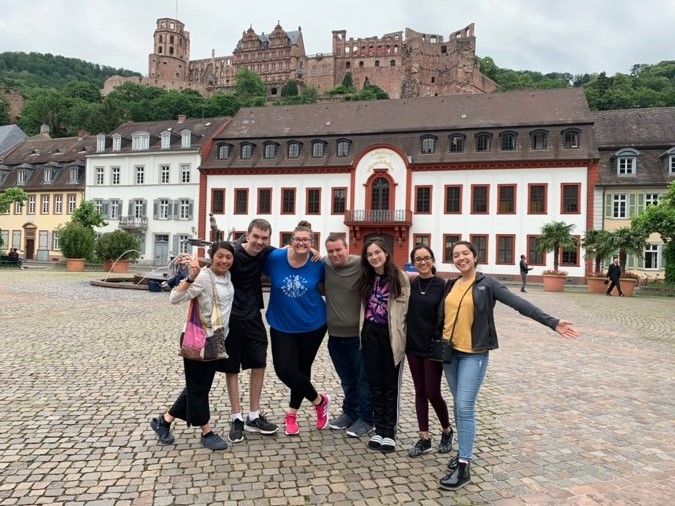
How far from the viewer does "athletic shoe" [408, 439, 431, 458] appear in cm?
464

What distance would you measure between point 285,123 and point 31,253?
25.1m

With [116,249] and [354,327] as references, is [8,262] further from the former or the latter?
[354,327]

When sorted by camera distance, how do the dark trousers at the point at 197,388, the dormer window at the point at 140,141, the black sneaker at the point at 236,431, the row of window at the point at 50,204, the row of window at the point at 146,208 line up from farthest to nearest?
the row of window at the point at 50,204 → the dormer window at the point at 140,141 → the row of window at the point at 146,208 → the black sneaker at the point at 236,431 → the dark trousers at the point at 197,388

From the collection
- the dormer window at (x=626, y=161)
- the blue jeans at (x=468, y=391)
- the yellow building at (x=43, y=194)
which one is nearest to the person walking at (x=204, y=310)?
the blue jeans at (x=468, y=391)

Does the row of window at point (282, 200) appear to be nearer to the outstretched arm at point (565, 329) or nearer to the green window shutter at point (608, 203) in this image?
the green window shutter at point (608, 203)

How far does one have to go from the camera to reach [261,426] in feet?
16.5

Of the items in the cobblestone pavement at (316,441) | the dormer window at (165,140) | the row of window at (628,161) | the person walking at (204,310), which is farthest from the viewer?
the dormer window at (165,140)

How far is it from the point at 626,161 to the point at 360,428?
3503 cm

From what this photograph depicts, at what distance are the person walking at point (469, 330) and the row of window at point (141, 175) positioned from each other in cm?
3999

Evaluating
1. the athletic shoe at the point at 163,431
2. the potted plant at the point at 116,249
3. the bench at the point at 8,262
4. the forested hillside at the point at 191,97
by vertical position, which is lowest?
the athletic shoe at the point at 163,431

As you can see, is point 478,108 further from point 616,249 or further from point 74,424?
point 74,424

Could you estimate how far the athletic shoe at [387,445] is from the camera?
4695 mm

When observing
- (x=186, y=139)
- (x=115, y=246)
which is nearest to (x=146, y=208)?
(x=186, y=139)

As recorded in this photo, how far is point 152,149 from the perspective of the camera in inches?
1713
